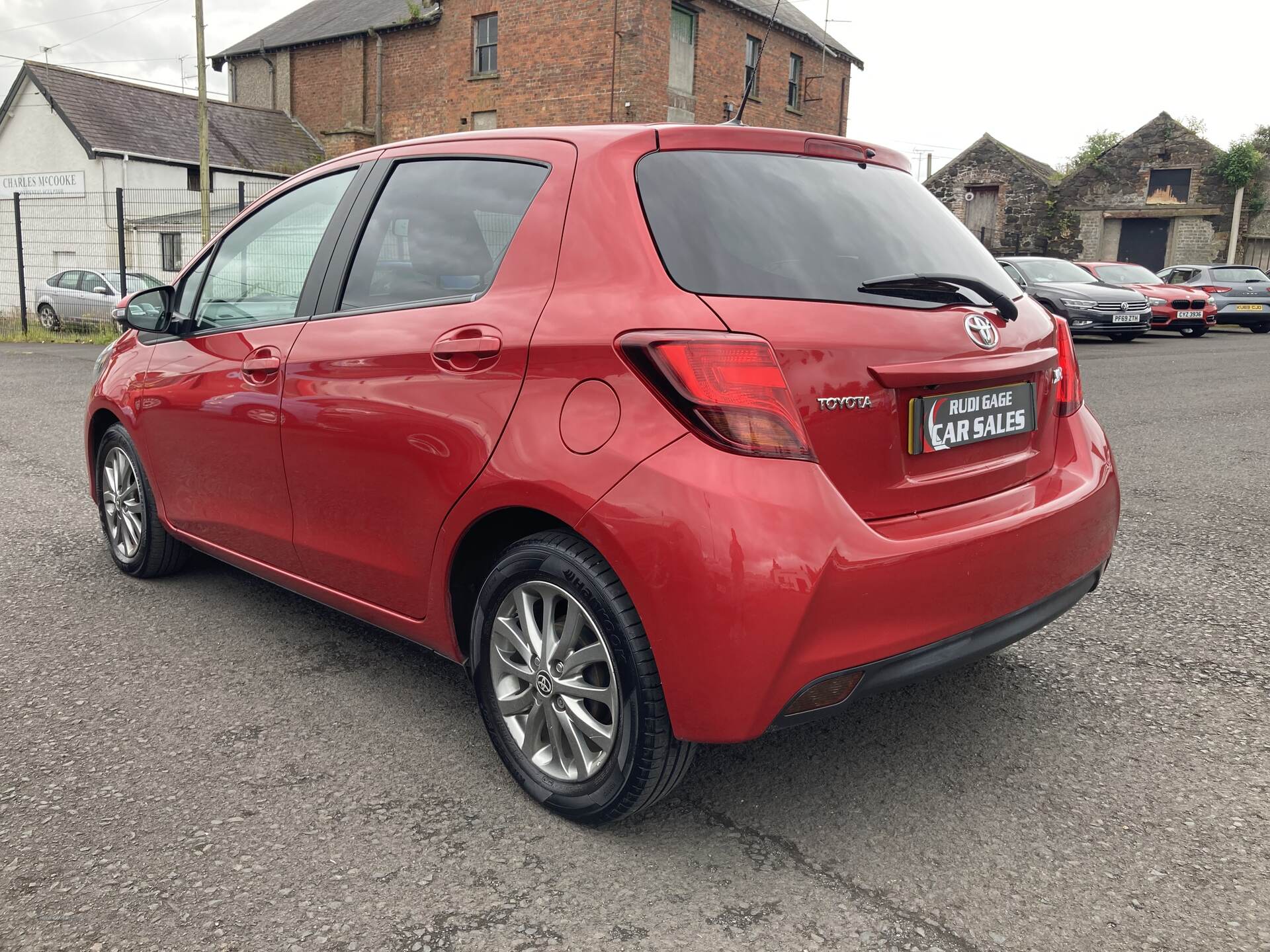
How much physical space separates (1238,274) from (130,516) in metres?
26.8

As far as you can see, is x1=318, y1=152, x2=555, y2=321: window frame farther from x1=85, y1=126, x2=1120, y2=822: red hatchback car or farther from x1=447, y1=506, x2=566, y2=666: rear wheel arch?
x1=447, y1=506, x2=566, y2=666: rear wheel arch

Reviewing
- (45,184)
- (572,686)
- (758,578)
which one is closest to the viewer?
(758,578)

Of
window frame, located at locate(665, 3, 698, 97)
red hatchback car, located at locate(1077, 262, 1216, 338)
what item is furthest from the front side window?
window frame, located at locate(665, 3, 698, 97)

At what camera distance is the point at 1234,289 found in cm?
2466

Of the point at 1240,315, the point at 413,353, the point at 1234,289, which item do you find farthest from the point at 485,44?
the point at 413,353

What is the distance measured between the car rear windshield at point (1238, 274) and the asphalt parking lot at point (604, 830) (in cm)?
2448

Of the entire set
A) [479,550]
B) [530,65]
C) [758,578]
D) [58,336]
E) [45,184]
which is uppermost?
[530,65]

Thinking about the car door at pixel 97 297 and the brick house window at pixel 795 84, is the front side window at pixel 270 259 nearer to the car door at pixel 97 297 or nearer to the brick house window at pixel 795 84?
the car door at pixel 97 297

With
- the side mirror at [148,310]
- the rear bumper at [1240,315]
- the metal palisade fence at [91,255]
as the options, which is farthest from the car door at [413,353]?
the rear bumper at [1240,315]

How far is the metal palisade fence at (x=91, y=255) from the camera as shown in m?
19.6

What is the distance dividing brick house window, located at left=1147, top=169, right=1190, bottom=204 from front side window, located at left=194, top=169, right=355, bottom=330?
42.4m

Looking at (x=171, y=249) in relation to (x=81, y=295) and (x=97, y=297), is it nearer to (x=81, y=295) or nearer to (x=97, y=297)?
(x=81, y=295)

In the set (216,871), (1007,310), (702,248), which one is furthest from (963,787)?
(216,871)

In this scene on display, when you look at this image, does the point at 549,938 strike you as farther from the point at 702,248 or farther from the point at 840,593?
the point at 702,248
